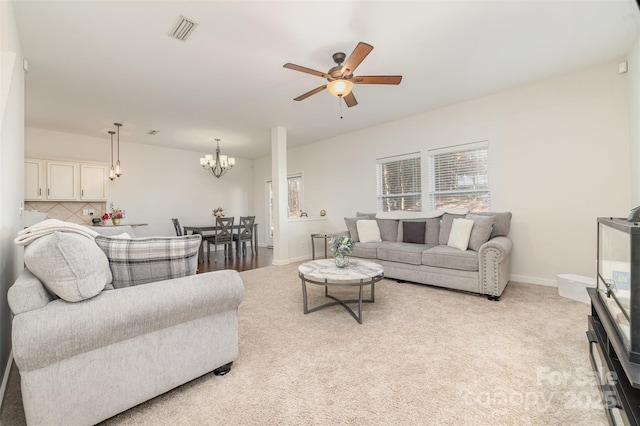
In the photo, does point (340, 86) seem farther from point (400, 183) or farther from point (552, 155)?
point (552, 155)

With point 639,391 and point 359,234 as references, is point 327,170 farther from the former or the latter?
point 639,391

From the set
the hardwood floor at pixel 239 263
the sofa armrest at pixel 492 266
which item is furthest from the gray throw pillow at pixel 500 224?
the hardwood floor at pixel 239 263

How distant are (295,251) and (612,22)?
16.6ft

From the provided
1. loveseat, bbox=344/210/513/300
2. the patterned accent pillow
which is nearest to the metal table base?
loveseat, bbox=344/210/513/300

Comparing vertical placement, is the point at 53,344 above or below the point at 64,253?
below

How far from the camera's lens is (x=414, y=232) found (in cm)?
414

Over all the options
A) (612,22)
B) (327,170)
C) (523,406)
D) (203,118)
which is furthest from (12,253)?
(612,22)

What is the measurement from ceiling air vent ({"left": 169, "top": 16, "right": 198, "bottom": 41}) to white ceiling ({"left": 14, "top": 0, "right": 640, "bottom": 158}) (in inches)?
1.9

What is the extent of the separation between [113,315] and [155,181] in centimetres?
603

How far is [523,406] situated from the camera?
1.42m

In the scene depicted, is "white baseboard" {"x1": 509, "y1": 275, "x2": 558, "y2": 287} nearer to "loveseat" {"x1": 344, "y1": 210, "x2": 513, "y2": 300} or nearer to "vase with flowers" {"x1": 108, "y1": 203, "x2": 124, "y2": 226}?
"loveseat" {"x1": 344, "y1": 210, "x2": 513, "y2": 300}

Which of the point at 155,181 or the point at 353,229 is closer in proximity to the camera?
the point at 353,229

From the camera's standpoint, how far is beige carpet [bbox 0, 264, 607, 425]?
1.38 metres

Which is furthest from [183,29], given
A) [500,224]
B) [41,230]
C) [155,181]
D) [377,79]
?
[155,181]
